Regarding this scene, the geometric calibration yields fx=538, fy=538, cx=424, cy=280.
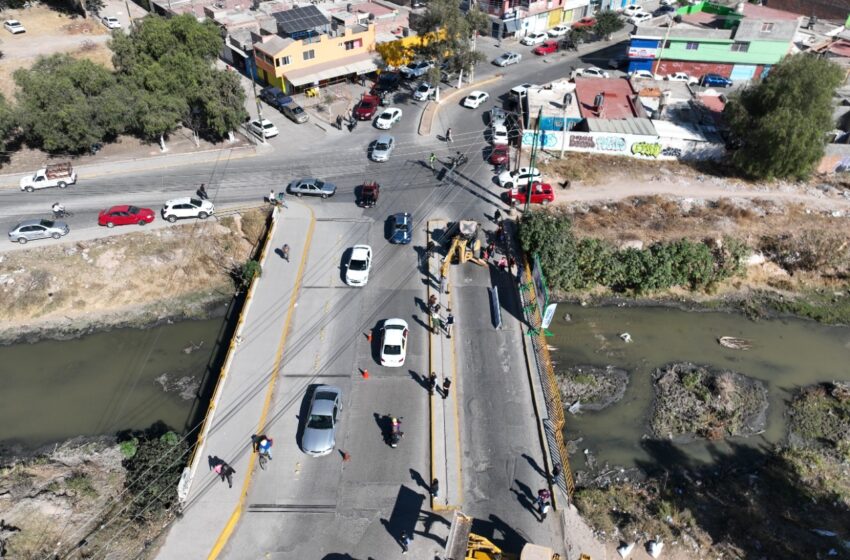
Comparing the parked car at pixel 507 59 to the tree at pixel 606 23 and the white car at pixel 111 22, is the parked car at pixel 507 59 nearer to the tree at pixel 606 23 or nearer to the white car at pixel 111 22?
the tree at pixel 606 23

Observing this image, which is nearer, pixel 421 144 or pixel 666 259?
pixel 666 259

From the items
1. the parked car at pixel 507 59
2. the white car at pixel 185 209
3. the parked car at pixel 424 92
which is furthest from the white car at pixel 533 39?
the white car at pixel 185 209

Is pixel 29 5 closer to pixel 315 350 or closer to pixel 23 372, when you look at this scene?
pixel 23 372

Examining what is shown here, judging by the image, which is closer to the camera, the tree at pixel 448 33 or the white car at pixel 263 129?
the white car at pixel 263 129

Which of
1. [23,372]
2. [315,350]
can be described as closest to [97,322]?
[23,372]

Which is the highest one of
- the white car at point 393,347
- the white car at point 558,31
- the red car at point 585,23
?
the red car at point 585,23
